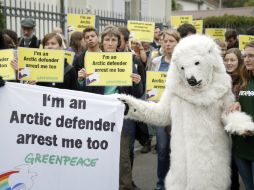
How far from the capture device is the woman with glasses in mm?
4195

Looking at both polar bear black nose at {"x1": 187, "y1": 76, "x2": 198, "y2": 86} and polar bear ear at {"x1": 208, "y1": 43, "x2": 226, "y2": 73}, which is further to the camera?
polar bear ear at {"x1": 208, "y1": 43, "x2": 226, "y2": 73}

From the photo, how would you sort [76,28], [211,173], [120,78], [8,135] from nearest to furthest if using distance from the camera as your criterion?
[211,173] → [8,135] → [120,78] → [76,28]

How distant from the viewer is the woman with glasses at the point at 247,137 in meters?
4.20

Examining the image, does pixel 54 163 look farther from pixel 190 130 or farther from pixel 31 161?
pixel 190 130

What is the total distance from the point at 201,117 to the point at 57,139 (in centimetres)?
134

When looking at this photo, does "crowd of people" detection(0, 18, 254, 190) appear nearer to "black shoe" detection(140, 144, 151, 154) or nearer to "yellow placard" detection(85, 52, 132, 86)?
"yellow placard" detection(85, 52, 132, 86)

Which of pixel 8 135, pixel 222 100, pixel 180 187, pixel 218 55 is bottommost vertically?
pixel 180 187

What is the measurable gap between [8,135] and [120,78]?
148cm

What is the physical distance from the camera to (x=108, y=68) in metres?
5.29

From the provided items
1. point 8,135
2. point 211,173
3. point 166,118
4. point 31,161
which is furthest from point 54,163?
point 211,173

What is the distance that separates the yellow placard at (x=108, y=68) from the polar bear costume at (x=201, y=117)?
3.67ft

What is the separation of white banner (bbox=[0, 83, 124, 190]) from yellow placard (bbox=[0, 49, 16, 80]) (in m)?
0.91

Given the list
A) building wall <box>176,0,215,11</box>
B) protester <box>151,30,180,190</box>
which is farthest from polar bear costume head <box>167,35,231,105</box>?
building wall <box>176,0,215,11</box>

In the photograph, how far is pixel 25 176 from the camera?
436cm
